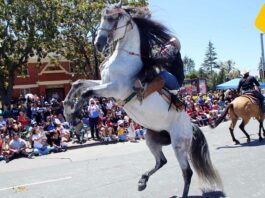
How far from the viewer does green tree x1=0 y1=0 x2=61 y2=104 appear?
26.7 metres

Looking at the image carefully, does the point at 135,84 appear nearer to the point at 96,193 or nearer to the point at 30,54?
the point at 96,193

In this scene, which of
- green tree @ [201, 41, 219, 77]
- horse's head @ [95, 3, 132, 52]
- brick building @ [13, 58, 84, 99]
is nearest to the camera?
horse's head @ [95, 3, 132, 52]

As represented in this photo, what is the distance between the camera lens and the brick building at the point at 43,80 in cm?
4131

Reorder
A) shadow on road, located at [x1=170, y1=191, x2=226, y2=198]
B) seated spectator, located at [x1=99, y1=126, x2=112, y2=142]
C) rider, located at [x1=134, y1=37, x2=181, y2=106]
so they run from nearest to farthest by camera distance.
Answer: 1. rider, located at [x1=134, y1=37, x2=181, y2=106]
2. shadow on road, located at [x1=170, y1=191, x2=226, y2=198]
3. seated spectator, located at [x1=99, y1=126, x2=112, y2=142]

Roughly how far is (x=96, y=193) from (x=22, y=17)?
2273 cm

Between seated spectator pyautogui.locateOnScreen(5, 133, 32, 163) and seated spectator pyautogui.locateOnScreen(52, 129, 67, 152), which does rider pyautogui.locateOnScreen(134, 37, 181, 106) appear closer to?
seated spectator pyautogui.locateOnScreen(5, 133, 32, 163)

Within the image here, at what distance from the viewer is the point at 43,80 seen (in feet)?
136

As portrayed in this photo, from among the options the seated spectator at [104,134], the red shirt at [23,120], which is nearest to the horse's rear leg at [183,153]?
the seated spectator at [104,134]

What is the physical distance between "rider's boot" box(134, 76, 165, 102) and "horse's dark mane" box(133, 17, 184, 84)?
0.08 metres

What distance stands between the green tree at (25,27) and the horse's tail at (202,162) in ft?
74.9

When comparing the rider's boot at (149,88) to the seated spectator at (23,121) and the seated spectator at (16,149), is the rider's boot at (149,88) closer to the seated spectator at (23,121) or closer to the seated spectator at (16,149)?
the seated spectator at (16,149)

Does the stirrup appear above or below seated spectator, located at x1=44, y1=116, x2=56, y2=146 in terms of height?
above

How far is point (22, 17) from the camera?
88.0ft

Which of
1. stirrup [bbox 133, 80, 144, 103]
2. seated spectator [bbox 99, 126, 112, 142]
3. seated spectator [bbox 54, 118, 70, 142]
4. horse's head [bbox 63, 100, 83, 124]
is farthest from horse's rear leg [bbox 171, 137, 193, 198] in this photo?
seated spectator [bbox 99, 126, 112, 142]
